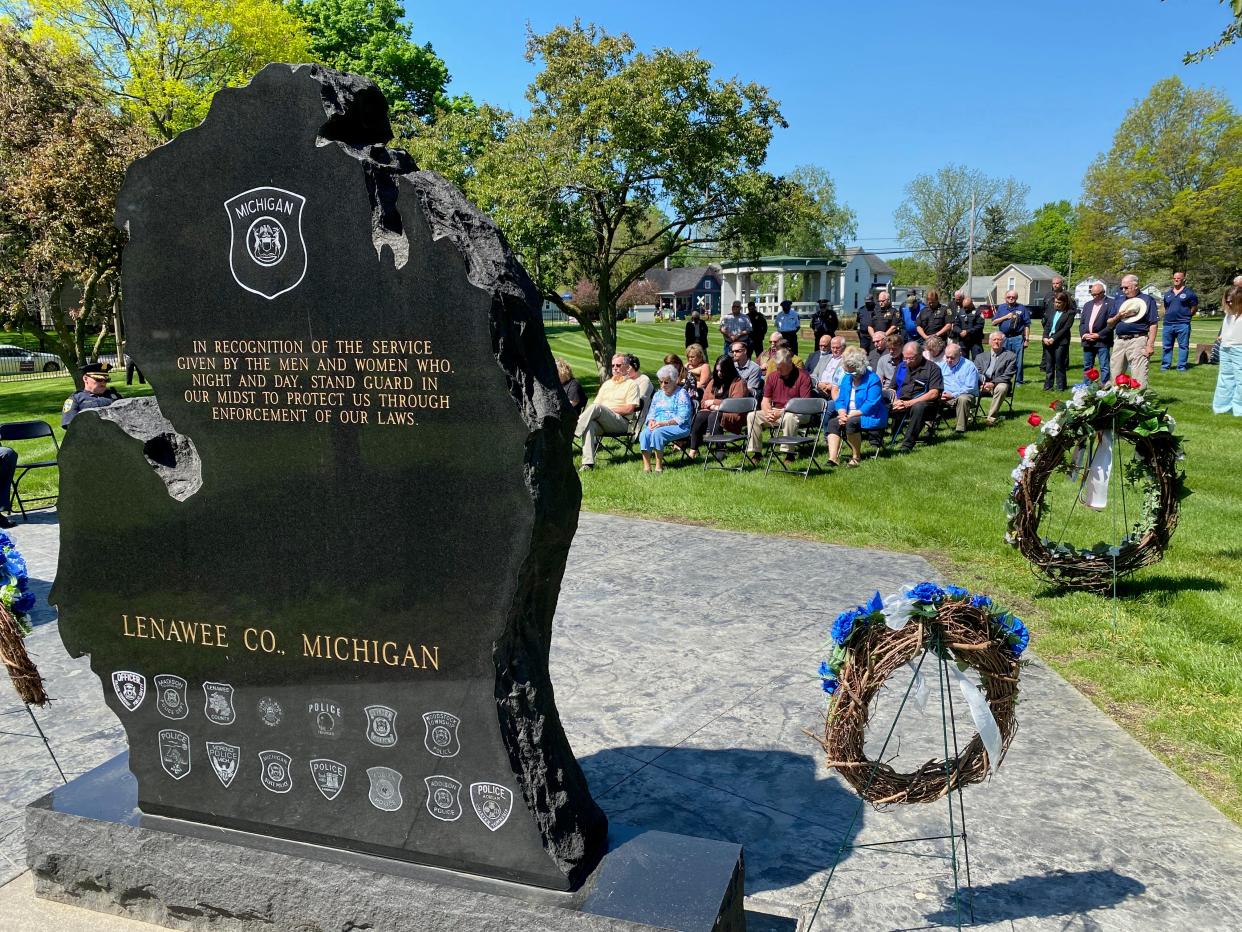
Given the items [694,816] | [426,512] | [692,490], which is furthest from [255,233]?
[692,490]

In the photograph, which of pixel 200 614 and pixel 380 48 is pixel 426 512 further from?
pixel 380 48

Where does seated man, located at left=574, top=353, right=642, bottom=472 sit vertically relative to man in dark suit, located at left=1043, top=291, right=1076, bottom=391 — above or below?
below

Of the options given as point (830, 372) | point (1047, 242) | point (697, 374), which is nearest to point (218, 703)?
point (697, 374)

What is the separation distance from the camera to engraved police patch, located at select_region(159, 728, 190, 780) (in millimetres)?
3846

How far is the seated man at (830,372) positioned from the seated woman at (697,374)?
1564 millimetres

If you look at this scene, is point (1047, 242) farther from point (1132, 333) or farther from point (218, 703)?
point (218, 703)

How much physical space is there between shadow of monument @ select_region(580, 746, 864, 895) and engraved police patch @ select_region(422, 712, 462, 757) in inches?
47.0

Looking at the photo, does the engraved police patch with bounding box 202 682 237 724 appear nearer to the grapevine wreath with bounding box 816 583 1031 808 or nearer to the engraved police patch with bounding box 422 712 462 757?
the engraved police patch with bounding box 422 712 462 757

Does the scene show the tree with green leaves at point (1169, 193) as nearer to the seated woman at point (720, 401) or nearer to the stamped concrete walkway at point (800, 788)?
the seated woman at point (720, 401)

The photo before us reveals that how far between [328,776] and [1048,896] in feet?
9.24

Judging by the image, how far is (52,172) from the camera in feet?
59.3

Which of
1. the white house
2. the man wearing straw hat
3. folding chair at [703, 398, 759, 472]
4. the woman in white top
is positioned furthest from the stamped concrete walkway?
the white house

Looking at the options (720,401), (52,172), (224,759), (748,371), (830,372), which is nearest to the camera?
(224,759)

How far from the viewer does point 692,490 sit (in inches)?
445
